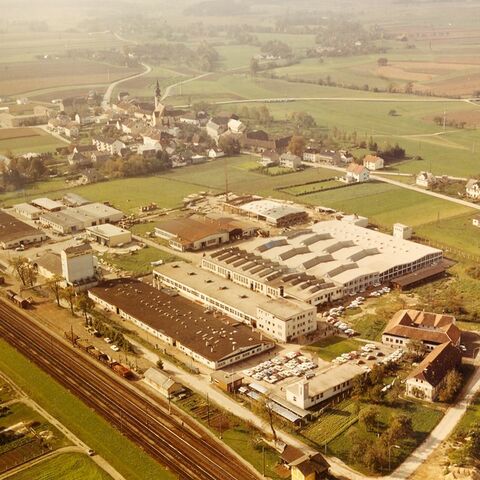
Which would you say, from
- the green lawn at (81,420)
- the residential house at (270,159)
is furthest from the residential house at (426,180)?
the green lawn at (81,420)

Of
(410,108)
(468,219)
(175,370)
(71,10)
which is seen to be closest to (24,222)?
(175,370)

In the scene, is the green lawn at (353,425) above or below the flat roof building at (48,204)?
below

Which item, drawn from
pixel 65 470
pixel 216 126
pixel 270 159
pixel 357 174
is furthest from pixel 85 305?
pixel 216 126

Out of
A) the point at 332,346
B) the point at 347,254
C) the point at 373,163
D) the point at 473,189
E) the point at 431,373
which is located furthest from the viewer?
the point at 373,163

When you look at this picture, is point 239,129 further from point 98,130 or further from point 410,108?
point 410,108

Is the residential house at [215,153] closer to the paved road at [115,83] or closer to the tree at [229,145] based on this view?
the tree at [229,145]

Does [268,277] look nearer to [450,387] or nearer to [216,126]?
[450,387]
